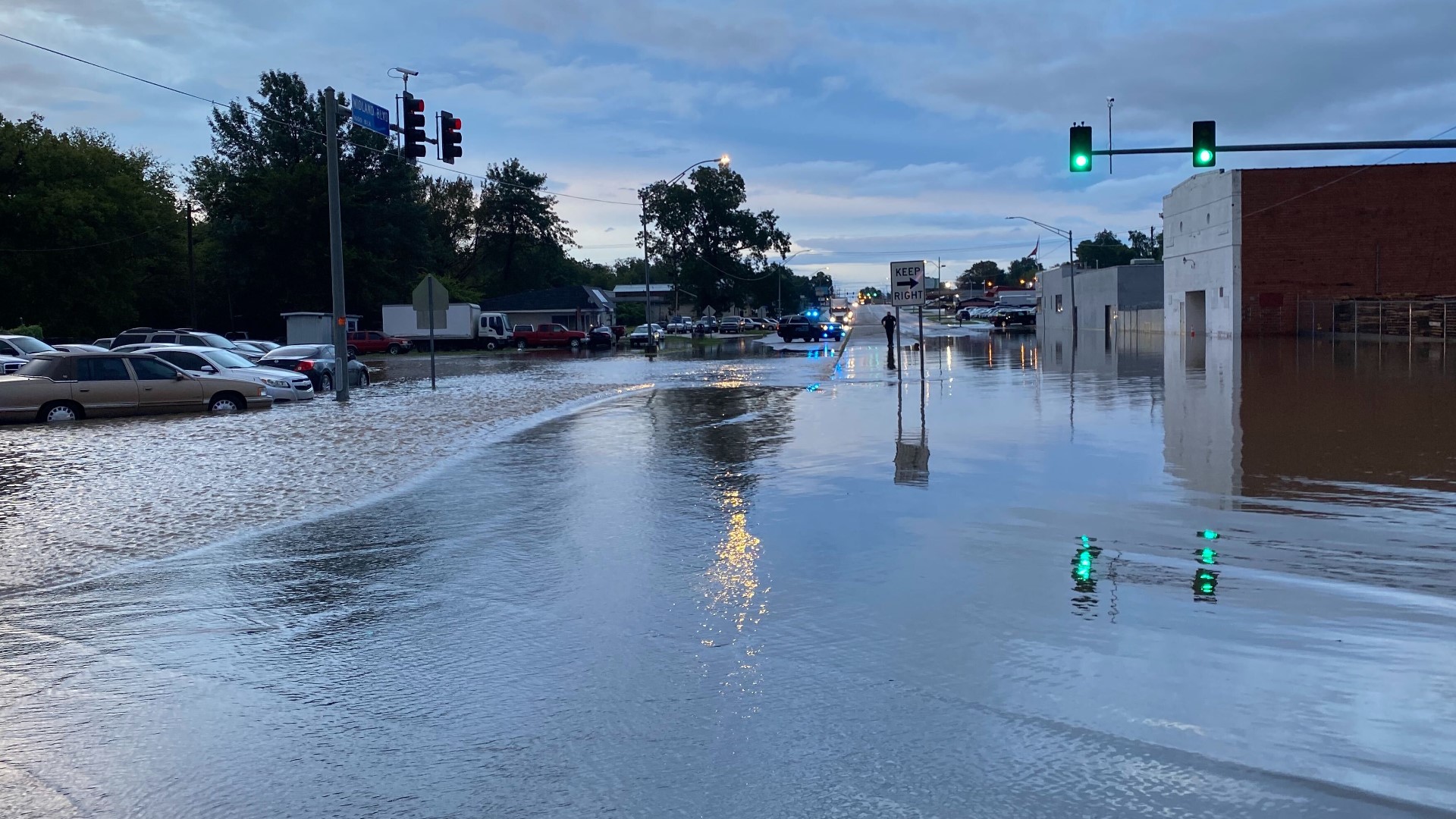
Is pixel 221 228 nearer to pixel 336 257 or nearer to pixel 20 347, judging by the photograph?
pixel 20 347

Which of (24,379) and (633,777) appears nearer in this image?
(633,777)

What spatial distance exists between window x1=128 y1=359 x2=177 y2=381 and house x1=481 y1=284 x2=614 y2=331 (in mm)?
68968

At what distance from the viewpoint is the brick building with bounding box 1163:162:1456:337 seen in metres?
56.6

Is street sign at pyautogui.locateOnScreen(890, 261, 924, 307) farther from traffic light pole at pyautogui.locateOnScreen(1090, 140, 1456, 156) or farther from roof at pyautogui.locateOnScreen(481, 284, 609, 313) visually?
roof at pyautogui.locateOnScreen(481, 284, 609, 313)

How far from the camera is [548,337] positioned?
75.5m

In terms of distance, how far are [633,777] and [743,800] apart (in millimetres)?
519

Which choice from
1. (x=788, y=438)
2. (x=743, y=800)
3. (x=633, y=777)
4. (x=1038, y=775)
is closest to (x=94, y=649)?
(x=633, y=777)

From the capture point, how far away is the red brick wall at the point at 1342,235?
5659cm

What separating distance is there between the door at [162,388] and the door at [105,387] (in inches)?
7.0

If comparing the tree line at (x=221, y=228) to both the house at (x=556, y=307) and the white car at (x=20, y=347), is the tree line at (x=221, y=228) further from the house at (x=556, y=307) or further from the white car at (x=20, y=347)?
the white car at (x=20, y=347)

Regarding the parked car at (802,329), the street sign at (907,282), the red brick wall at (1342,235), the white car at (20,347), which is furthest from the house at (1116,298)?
the white car at (20,347)

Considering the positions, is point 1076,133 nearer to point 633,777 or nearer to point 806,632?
point 806,632

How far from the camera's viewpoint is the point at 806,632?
726 cm

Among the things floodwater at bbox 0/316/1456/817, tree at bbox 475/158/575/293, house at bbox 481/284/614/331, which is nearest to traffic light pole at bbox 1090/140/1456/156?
floodwater at bbox 0/316/1456/817
